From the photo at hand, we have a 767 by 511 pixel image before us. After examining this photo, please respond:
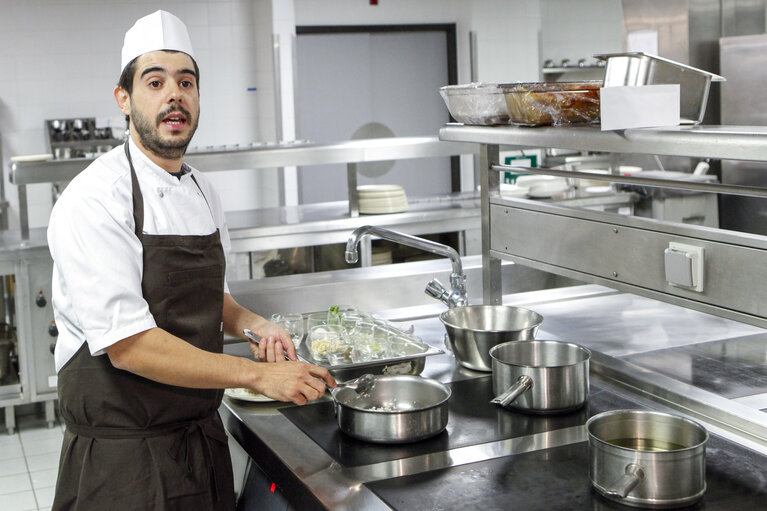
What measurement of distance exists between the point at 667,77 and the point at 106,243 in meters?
1.20

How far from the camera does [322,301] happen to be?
3334 mm

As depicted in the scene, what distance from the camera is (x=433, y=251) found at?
2.58 m

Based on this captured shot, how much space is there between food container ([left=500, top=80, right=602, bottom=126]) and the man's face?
0.76 m

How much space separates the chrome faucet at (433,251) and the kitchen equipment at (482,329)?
A: 0.48 feet

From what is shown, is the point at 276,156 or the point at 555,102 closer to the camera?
the point at 555,102

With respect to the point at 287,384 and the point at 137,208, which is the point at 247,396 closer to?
the point at 287,384

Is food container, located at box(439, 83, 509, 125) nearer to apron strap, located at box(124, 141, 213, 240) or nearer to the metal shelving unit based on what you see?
the metal shelving unit

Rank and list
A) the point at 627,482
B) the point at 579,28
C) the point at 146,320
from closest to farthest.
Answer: the point at 627,482
the point at 146,320
the point at 579,28

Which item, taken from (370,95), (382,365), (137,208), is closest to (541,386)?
(382,365)

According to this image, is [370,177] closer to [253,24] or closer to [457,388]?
[253,24]

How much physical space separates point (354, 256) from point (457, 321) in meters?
0.34

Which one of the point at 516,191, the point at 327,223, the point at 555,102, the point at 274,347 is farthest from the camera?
the point at 516,191

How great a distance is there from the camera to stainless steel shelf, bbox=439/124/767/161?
1.49 metres

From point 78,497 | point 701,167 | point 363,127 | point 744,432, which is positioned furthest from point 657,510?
point 363,127
